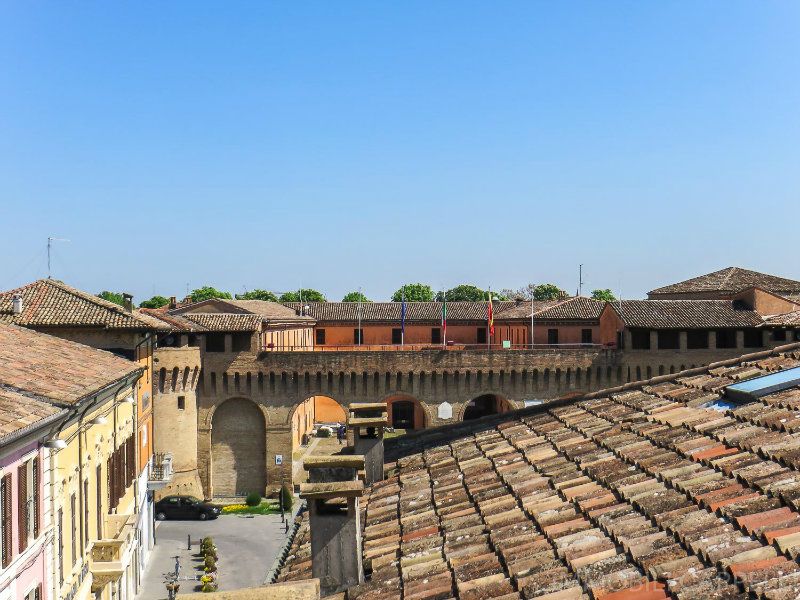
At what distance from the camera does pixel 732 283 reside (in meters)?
57.1

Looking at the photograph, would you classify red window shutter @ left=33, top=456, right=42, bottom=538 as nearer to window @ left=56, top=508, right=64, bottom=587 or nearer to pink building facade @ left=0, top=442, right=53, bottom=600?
pink building facade @ left=0, top=442, right=53, bottom=600

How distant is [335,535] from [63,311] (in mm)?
27300

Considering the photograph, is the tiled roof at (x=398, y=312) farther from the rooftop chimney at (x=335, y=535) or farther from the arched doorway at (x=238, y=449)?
the rooftop chimney at (x=335, y=535)

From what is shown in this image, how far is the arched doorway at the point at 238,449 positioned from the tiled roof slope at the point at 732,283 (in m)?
34.8

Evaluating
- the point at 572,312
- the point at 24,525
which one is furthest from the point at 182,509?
the point at 572,312

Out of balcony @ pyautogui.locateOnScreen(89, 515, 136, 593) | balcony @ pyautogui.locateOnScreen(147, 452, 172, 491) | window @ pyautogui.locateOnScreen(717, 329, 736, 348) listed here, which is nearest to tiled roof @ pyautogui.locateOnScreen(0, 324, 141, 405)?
balcony @ pyautogui.locateOnScreen(89, 515, 136, 593)

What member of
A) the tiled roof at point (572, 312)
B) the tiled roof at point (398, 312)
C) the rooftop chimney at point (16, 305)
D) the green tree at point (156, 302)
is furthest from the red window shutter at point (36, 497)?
the green tree at point (156, 302)

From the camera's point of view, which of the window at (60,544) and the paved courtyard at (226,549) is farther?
the paved courtyard at (226,549)

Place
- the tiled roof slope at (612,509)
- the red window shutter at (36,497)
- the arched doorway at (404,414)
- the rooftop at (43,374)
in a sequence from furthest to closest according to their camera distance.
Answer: the arched doorway at (404,414)
the red window shutter at (36,497)
the rooftop at (43,374)
the tiled roof slope at (612,509)

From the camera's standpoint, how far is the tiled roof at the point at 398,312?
5900 centimetres

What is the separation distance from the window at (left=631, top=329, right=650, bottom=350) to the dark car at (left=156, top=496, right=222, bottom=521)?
24.6 meters

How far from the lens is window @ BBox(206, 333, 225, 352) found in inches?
1681

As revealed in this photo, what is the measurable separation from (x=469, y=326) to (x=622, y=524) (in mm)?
53456

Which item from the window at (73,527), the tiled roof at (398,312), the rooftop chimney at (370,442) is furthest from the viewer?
the tiled roof at (398,312)
